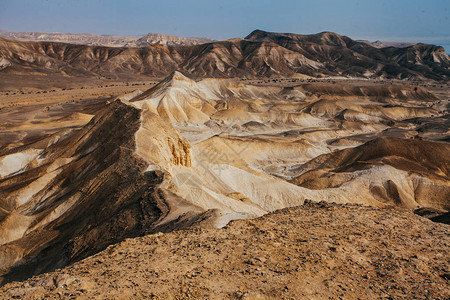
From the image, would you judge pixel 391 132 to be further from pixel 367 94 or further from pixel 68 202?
pixel 68 202

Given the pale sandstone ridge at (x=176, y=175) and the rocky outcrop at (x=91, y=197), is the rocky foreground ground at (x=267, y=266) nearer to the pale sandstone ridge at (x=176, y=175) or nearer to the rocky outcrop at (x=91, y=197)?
the pale sandstone ridge at (x=176, y=175)

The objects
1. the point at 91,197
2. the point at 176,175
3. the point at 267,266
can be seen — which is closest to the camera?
the point at 267,266

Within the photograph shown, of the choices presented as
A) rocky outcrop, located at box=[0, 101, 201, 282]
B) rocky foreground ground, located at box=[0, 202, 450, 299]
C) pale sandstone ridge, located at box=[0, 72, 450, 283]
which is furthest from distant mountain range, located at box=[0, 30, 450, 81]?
rocky foreground ground, located at box=[0, 202, 450, 299]

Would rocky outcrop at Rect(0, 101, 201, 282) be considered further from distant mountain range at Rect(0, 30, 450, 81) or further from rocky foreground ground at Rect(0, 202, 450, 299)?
distant mountain range at Rect(0, 30, 450, 81)

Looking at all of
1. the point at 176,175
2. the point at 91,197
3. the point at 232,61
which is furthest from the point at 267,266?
the point at 232,61

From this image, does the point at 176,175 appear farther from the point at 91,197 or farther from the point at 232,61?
the point at 232,61

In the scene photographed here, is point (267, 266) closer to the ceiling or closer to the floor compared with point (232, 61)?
closer to the floor
